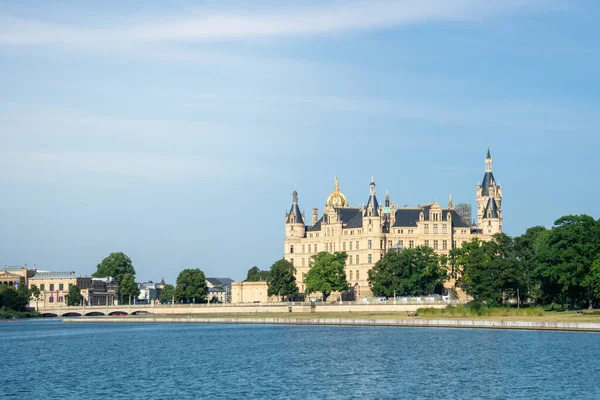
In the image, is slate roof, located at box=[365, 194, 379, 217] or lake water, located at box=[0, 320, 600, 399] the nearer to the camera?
lake water, located at box=[0, 320, 600, 399]

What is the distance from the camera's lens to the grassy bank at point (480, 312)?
117 meters

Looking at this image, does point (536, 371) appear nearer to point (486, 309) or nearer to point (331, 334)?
point (331, 334)

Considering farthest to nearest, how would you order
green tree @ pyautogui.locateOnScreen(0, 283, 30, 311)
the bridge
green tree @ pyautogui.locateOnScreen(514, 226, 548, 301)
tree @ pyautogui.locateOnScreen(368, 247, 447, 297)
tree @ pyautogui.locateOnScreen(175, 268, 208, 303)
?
tree @ pyautogui.locateOnScreen(175, 268, 208, 303), green tree @ pyautogui.locateOnScreen(0, 283, 30, 311), tree @ pyautogui.locateOnScreen(368, 247, 447, 297), the bridge, green tree @ pyautogui.locateOnScreen(514, 226, 548, 301)

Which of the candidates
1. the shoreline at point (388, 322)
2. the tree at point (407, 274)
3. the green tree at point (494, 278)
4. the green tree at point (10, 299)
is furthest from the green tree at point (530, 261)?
the green tree at point (10, 299)

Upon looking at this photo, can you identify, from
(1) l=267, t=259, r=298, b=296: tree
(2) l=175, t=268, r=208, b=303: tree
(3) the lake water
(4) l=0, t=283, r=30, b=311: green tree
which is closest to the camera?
(3) the lake water

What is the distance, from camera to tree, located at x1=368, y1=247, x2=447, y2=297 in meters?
163

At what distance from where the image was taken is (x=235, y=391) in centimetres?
6288

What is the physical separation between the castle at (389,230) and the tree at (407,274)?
15.2 meters

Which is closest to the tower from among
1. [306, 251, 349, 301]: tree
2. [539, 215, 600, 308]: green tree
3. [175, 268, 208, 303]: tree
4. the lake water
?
[306, 251, 349, 301]: tree

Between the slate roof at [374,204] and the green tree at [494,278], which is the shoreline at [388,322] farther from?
the slate roof at [374,204]

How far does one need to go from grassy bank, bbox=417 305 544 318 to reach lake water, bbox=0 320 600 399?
9.46 m

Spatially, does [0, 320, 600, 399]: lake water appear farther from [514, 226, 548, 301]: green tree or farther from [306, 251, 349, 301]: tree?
[306, 251, 349, 301]: tree

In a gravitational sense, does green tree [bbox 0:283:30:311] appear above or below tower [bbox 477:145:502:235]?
below

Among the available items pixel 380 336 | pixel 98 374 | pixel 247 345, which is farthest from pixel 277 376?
pixel 380 336
